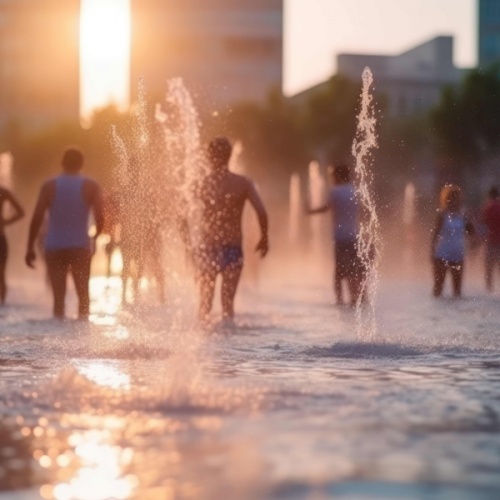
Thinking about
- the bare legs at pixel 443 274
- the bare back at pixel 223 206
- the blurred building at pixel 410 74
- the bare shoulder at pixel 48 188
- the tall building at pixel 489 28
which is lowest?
the bare legs at pixel 443 274

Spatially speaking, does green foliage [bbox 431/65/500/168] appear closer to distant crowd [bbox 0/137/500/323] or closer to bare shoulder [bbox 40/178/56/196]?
distant crowd [bbox 0/137/500/323]

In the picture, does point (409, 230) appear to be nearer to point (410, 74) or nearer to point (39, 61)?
point (410, 74)

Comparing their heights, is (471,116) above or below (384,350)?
above

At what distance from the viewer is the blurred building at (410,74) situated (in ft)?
394

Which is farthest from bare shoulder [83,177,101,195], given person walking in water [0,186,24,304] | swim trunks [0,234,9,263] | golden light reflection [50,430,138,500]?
golden light reflection [50,430,138,500]

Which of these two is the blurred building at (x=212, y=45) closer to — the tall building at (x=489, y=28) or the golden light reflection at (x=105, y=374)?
the tall building at (x=489, y=28)

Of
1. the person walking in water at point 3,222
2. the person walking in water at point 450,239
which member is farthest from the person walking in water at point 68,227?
the person walking in water at point 450,239

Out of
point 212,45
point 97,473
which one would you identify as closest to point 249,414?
point 97,473

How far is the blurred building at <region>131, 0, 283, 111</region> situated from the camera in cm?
11962

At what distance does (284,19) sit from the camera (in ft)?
400

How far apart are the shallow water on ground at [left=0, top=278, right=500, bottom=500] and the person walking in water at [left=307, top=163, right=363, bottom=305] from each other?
4.28m

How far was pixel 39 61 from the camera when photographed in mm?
133125

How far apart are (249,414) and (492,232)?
17593 millimetres

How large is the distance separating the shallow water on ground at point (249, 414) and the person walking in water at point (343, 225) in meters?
4.28
